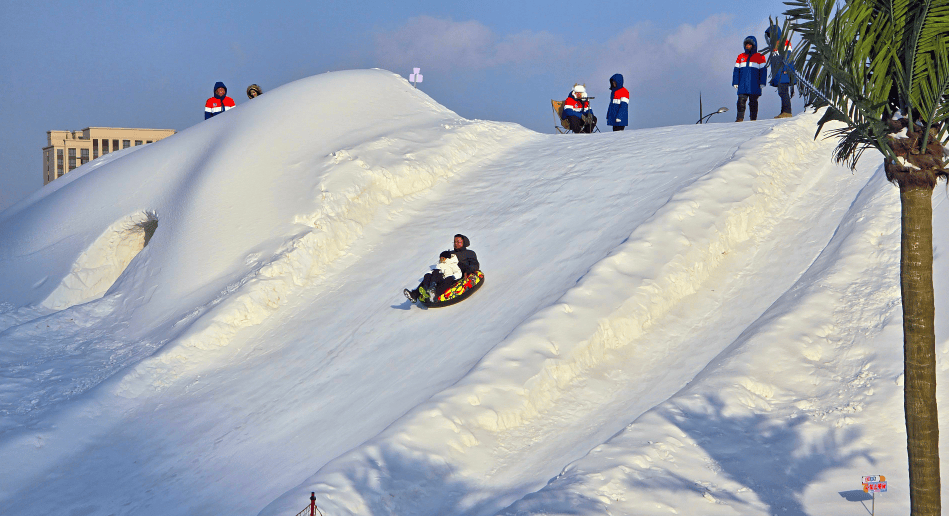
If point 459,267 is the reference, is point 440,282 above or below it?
below

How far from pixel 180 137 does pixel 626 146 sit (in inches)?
436

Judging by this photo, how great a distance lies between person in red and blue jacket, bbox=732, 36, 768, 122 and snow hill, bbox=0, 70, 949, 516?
2674 millimetres

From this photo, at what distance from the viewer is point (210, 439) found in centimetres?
934

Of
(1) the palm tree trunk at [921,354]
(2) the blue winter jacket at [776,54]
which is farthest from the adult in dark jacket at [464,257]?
(1) the palm tree trunk at [921,354]

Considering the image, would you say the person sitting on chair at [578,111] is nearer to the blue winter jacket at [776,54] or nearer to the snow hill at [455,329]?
the snow hill at [455,329]

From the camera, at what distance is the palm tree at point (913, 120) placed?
4.87 meters

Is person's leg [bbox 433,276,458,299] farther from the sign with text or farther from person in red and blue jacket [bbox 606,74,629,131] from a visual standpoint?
person in red and blue jacket [bbox 606,74,629,131]

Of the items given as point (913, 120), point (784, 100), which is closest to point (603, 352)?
point (913, 120)

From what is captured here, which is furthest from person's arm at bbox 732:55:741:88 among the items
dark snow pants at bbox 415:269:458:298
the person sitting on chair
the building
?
the building

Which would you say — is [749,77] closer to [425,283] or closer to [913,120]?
Answer: [425,283]

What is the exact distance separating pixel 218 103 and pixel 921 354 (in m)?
20.1

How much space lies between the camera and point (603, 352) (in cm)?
901

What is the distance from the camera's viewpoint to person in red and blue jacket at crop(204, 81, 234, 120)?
21156 millimetres

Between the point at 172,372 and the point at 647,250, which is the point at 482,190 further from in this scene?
the point at 172,372
